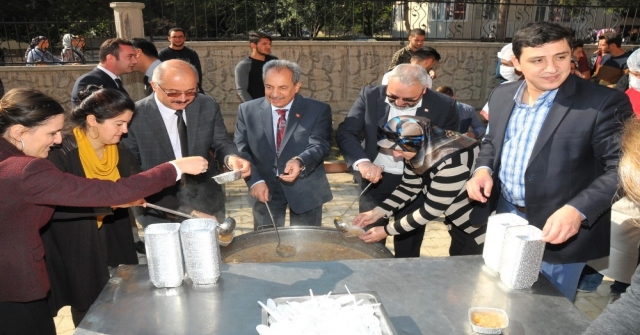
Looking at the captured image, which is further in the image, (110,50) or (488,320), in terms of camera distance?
(110,50)

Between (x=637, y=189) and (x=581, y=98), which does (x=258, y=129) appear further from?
(x=637, y=189)

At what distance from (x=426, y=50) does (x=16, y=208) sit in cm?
411

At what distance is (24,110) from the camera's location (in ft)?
6.13

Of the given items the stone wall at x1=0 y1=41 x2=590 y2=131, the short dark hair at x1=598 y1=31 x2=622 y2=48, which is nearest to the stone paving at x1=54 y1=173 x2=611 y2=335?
the stone wall at x1=0 y1=41 x2=590 y2=131

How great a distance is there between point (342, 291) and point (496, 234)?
0.67m

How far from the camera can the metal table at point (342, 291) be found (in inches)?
59.1

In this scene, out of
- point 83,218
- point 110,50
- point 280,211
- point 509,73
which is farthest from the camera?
point 509,73

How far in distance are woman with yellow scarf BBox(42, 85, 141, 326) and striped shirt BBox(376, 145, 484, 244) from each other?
1636mm

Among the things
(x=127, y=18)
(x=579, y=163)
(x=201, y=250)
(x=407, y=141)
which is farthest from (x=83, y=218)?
(x=127, y=18)

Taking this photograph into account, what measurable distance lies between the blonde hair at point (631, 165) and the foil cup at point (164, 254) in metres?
1.43

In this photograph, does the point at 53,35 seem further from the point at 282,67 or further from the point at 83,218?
the point at 83,218

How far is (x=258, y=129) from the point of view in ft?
10.4

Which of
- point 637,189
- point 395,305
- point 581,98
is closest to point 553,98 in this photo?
point 581,98

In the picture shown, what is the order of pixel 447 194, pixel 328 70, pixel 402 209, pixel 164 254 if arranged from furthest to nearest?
pixel 328 70, pixel 402 209, pixel 447 194, pixel 164 254
